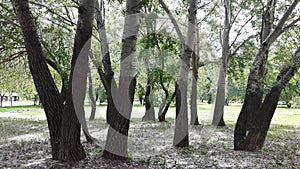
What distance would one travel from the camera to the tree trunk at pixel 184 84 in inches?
302

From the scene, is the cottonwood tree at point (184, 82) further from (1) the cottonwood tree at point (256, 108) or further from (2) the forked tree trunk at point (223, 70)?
(2) the forked tree trunk at point (223, 70)

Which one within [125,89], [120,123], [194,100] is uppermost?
[125,89]

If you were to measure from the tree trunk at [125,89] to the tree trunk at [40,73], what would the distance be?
44.2 inches

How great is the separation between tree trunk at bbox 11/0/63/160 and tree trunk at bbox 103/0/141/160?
1.12m

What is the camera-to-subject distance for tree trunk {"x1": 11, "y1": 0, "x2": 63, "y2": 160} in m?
4.91

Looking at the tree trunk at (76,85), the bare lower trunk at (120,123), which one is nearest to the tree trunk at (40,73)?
the tree trunk at (76,85)

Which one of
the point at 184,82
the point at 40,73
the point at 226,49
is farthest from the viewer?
the point at 226,49

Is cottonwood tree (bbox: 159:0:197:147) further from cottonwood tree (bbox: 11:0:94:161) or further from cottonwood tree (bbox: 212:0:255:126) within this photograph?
cottonwood tree (bbox: 212:0:255:126)

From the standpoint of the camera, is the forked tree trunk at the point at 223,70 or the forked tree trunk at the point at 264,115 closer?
the forked tree trunk at the point at 264,115

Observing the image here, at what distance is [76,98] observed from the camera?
5227mm

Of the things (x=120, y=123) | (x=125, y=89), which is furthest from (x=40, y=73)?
(x=120, y=123)

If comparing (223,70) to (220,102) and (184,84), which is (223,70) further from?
(184,84)

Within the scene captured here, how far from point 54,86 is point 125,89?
1.44 metres

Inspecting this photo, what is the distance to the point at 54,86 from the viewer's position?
17.1ft
